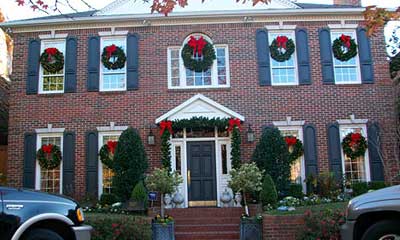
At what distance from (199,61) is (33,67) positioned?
5.35m

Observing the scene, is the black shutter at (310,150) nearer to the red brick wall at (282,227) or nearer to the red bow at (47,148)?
the red brick wall at (282,227)

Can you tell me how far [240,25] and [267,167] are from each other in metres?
4.70

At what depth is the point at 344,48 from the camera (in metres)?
13.4

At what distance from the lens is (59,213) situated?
→ 219 inches

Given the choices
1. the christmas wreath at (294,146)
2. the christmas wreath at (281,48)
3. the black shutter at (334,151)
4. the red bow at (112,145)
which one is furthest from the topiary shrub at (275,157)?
the red bow at (112,145)

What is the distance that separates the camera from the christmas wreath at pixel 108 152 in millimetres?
12570

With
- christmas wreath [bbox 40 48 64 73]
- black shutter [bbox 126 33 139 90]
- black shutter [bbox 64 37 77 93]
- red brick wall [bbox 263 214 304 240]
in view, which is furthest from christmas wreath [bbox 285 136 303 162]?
christmas wreath [bbox 40 48 64 73]

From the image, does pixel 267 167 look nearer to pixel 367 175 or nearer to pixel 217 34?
pixel 367 175

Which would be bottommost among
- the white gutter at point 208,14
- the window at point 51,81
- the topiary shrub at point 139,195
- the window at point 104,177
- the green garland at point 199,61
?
the topiary shrub at point 139,195

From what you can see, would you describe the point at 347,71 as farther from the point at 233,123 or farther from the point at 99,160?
the point at 99,160

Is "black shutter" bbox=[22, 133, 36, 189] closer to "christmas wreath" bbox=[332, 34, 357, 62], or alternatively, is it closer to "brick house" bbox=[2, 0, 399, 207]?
"brick house" bbox=[2, 0, 399, 207]

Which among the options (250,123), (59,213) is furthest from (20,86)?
(59,213)

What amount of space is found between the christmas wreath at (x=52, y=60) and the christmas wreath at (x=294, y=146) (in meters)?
7.54

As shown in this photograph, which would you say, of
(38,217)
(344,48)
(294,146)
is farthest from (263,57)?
(38,217)
